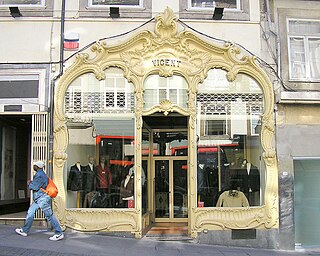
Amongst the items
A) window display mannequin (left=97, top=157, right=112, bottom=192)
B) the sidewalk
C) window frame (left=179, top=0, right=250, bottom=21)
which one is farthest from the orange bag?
window frame (left=179, top=0, right=250, bottom=21)

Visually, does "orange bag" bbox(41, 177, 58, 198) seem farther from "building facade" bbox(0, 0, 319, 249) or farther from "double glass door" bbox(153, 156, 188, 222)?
"double glass door" bbox(153, 156, 188, 222)

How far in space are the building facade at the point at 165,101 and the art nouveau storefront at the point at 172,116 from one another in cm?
3

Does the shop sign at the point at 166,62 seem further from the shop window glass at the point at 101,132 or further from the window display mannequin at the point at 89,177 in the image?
the window display mannequin at the point at 89,177

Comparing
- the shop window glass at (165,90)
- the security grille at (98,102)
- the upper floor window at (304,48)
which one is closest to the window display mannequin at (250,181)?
the shop window glass at (165,90)

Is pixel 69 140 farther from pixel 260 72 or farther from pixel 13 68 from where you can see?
pixel 260 72

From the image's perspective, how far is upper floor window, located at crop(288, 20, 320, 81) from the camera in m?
10.9

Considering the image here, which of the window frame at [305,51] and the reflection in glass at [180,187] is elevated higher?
the window frame at [305,51]

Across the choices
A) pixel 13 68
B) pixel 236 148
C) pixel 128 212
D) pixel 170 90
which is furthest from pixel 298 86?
pixel 13 68

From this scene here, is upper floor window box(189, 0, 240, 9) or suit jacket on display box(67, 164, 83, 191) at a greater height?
upper floor window box(189, 0, 240, 9)

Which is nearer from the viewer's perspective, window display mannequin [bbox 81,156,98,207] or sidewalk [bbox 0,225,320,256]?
sidewalk [bbox 0,225,320,256]

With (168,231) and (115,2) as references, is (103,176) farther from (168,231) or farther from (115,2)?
(115,2)

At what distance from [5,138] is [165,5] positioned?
18.5 feet

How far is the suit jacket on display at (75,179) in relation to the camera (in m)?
10.4

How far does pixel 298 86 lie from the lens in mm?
10773
